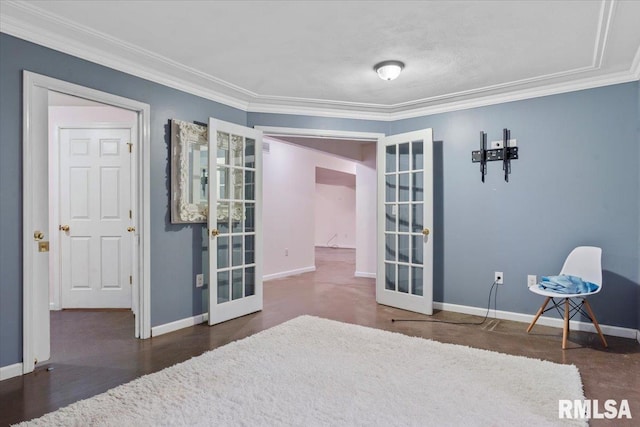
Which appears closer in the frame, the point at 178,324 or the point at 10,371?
the point at 10,371

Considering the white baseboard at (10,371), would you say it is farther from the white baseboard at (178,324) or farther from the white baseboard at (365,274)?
the white baseboard at (365,274)

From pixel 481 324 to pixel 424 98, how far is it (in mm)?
2445

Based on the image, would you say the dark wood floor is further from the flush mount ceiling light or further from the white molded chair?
the flush mount ceiling light

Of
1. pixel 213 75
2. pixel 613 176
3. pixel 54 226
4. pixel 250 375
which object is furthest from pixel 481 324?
pixel 54 226

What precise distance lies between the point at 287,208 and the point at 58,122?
3.56 m

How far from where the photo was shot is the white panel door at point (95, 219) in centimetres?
452

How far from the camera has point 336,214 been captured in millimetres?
12781

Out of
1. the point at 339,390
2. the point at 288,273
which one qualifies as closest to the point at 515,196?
the point at 339,390

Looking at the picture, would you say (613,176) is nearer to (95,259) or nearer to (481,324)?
(481,324)

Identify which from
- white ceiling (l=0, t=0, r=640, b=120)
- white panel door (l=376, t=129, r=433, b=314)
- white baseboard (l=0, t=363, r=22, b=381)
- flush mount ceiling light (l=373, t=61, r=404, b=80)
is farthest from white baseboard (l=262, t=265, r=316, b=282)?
flush mount ceiling light (l=373, t=61, r=404, b=80)

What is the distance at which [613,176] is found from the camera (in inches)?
140

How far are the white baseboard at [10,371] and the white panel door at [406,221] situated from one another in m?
3.47

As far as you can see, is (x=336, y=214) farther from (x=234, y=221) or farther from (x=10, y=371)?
(x=10, y=371)

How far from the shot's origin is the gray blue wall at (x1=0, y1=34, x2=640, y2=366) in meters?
3.47
